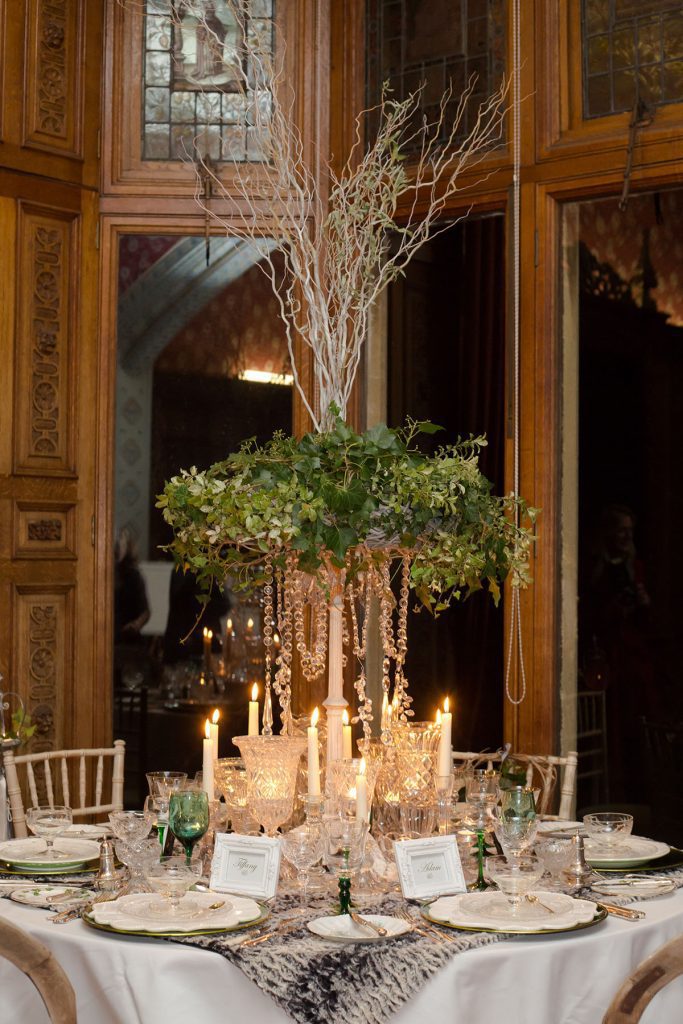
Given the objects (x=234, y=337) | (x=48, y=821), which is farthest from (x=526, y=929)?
(x=234, y=337)

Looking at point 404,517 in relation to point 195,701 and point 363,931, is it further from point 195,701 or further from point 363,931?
point 195,701

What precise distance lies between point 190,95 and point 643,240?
63.6 inches

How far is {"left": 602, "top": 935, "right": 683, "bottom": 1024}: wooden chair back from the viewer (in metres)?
1.80

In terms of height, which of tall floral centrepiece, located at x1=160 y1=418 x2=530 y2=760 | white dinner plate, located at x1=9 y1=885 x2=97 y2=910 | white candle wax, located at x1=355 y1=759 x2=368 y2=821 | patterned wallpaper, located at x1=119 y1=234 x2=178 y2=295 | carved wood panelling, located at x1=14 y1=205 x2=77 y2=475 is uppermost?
patterned wallpaper, located at x1=119 y1=234 x2=178 y2=295

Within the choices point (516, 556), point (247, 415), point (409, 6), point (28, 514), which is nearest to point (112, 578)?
point (28, 514)

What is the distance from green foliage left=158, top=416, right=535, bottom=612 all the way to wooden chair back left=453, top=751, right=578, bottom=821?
0.62 m

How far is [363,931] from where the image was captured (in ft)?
6.93

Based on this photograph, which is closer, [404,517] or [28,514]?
[404,517]

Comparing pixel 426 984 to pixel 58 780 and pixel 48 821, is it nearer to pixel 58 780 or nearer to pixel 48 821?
pixel 48 821

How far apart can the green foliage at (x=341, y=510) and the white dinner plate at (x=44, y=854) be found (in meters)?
0.63

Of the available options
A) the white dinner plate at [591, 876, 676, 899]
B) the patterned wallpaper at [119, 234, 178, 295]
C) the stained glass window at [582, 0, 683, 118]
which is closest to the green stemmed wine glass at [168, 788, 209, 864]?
the white dinner plate at [591, 876, 676, 899]

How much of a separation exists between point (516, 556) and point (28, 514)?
1.88 m

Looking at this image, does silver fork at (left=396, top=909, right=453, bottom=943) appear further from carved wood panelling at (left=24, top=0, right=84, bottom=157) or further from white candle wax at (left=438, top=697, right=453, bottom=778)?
carved wood panelling at (left=24, top=0, right=84, bottom=157)

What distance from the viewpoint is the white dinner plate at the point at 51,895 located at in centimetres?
234
